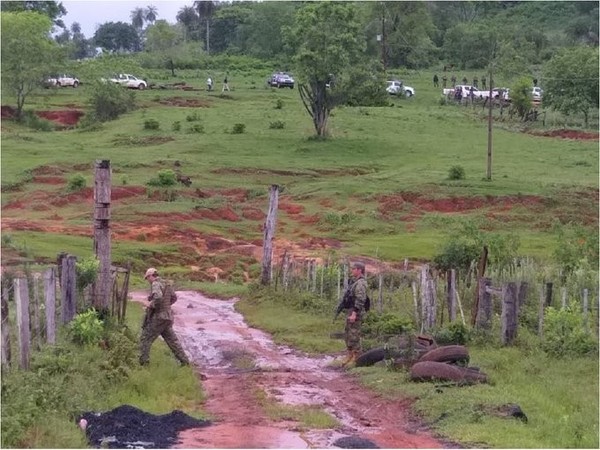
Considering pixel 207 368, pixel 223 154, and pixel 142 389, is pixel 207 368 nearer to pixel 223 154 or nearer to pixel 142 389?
pixel 142 389

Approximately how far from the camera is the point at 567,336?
629 inches

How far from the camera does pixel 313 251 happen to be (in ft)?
→ 109

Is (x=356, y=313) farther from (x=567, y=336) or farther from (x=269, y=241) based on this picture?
(x=269, y=241)

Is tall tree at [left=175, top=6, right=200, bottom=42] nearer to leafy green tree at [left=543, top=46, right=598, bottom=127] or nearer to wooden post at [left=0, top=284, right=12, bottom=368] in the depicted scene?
leafy green tree at [left=543, top=46, right=598, bottom=127]

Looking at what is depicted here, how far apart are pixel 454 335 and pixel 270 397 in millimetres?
4437

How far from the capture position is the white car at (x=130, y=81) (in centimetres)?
6902

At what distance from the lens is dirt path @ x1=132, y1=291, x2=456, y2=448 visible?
11.2 m

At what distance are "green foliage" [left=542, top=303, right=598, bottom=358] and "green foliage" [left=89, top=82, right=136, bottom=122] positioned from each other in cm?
Result: 4805

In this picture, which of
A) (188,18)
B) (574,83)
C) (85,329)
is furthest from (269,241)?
(188,18)

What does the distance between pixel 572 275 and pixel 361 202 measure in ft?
61.0

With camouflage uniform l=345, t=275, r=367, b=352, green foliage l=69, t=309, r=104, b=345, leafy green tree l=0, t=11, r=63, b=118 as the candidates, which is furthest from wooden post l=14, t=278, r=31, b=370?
leafy green tree l=0, t=11, r=63, b=118

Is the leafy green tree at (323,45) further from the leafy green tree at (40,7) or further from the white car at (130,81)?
the leafy green tree at (40,7)

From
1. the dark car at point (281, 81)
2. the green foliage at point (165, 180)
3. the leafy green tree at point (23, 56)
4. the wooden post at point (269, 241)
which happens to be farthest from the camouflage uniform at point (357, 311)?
the dark car at point (281, 81)

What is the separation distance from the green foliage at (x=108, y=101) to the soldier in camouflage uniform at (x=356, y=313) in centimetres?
4694
